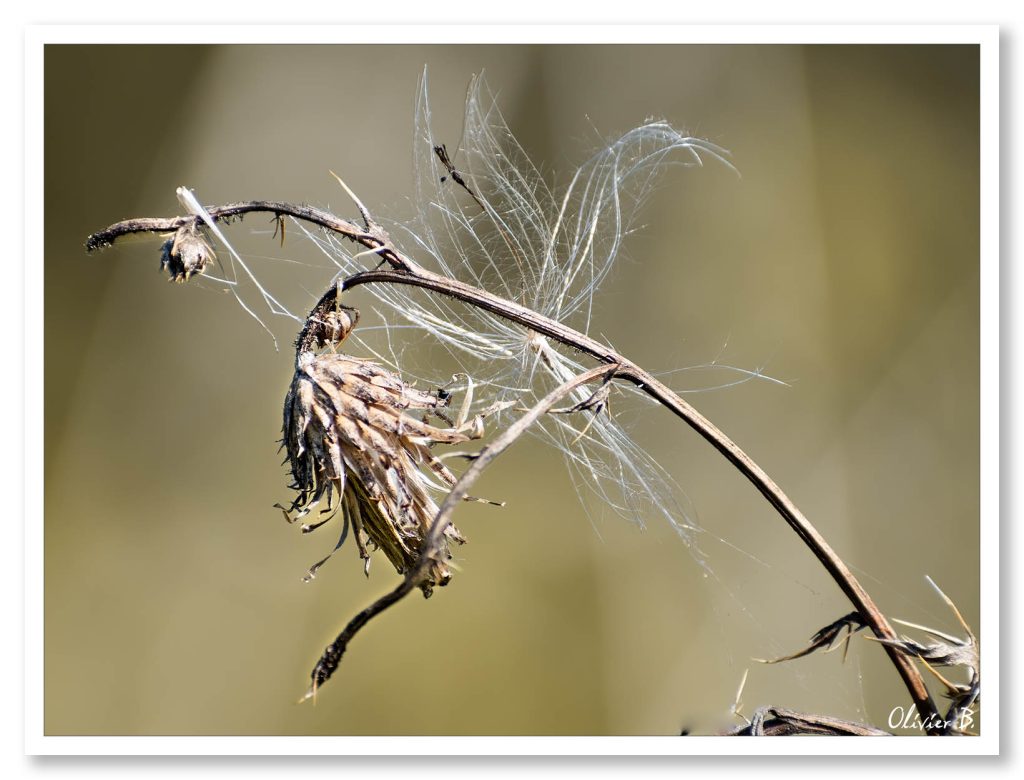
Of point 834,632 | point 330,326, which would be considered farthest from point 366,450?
point 834,632

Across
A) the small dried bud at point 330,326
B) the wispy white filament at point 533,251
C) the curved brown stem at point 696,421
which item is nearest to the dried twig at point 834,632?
the curved brown stem at point 696,421

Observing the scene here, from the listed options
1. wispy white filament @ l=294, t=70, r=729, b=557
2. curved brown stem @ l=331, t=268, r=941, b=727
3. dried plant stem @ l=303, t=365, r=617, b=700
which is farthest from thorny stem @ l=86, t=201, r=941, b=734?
wispy white filament @ l=294, t=70, r=729, b=557

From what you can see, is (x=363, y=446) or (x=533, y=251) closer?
(x=363, y=446)

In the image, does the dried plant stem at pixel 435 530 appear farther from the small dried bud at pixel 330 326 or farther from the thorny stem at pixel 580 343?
the small dried bud at pixel 330 326

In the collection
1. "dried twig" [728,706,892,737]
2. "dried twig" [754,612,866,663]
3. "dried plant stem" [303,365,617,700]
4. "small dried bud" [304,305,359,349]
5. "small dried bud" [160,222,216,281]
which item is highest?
"small dried bud" [160,222,216,281]

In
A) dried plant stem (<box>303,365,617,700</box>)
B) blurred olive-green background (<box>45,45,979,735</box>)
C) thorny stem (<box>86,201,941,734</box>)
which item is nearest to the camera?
dried plant stem (<box>303,365,617,700</box>)

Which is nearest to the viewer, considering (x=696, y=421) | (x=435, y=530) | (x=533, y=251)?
(x=435, y=530)

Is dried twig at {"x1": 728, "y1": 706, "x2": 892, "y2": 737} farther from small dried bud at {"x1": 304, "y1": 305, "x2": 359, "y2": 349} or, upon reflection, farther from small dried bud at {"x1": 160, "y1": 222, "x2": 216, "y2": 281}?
small dried bud at {"x1": 160, "y1": 222, "x2": 216, "y2": 281}

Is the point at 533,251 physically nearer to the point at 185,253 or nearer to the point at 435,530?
the point at 185,253
